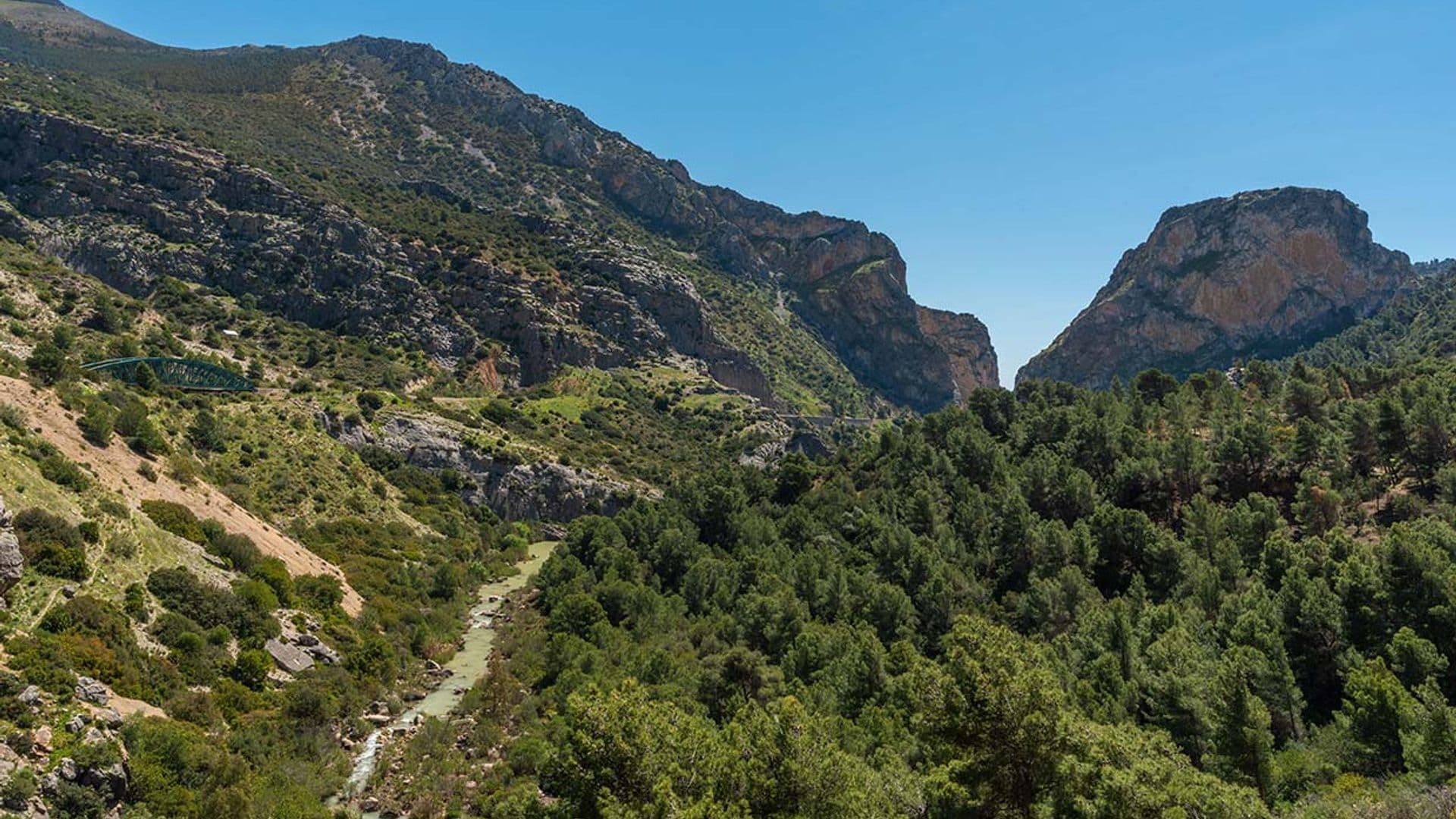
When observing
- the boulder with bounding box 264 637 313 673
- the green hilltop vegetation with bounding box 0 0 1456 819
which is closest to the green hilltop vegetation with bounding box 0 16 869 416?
the green hilltop vegetation with bounding box 0 0 1456 819

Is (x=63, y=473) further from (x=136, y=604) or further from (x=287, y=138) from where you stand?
(x=287, y=138)

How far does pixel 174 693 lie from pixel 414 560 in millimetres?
35419

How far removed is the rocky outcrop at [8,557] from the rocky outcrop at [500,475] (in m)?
56.2

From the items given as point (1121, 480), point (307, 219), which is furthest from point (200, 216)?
point (1121, 480)

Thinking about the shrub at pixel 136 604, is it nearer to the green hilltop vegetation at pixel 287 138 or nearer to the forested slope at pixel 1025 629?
the forested slope at pixel 1025 629

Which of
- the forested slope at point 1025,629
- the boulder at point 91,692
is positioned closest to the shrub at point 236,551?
Result: the forested slope at point 1025,629

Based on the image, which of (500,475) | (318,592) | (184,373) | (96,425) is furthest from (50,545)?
(500,475)

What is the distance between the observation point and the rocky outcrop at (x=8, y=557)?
96.5ft

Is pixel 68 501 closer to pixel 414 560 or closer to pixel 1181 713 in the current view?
pixel 414 560

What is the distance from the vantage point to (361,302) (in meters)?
125

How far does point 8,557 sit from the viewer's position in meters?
29.8

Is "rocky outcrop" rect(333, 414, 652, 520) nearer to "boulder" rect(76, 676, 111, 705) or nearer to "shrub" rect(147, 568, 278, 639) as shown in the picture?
"shrub" rect(147, 568, 278, 639)

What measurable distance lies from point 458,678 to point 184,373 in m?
53.0

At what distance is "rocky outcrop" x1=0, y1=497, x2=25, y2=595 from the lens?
2941 centimetres
